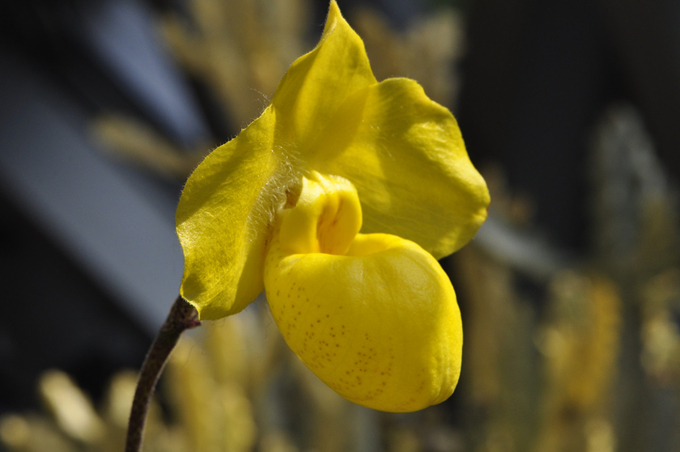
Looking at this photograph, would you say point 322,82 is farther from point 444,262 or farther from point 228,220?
point 444,262

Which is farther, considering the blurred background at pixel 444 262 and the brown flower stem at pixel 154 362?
the blurred background at pixel 444 262

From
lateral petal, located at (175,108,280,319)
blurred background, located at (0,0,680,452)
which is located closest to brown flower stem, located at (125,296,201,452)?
lateral petal, located at (175,108,280,319)

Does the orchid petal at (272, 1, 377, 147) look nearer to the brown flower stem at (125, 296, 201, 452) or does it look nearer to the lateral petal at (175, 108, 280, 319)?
→ the lateral petal at (175, 108, 280, 319)

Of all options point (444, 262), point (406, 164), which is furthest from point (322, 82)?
point (444, 262)

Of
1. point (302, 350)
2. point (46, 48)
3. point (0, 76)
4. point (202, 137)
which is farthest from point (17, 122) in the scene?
point (302, 350)

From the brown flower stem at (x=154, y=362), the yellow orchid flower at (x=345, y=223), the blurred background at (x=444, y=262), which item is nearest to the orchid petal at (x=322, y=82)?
the yellow orchid flower at (x=345, y=223)

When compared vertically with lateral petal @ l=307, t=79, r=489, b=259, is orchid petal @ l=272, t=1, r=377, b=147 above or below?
above

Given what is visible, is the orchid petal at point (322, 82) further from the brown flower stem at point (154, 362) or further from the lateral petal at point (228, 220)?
the brown flower stem at point (154, 362)

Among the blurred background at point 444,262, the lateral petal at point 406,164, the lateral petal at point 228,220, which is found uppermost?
the lateral petal at point 228,220
